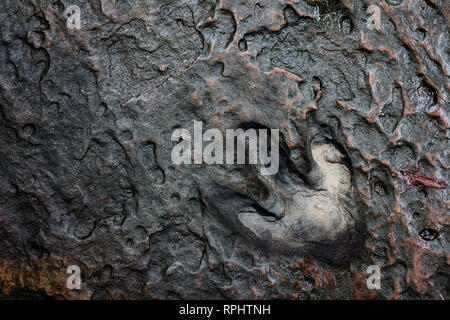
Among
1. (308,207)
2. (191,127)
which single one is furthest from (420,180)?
(191,127)

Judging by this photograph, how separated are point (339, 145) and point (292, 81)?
144mm

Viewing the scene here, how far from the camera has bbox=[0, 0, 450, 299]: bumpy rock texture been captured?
0.72 metres

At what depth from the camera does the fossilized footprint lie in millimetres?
729

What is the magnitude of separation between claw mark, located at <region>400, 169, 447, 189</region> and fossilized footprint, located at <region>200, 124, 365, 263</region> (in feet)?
0.33

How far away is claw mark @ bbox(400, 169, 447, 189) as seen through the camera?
73cm

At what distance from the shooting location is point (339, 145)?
73 cm

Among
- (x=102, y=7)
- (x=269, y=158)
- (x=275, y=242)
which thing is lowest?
(x=275, y=242)

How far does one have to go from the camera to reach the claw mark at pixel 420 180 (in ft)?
2.39

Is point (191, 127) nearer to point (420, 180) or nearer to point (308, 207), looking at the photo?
point (308, 207)

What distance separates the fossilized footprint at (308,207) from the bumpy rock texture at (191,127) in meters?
0.02

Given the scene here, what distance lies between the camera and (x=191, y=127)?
2.46 ft

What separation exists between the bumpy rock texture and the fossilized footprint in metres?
0.02
